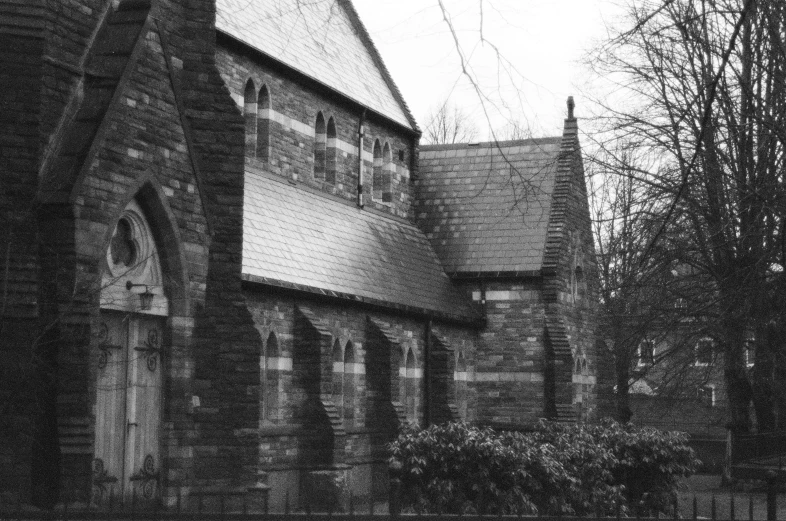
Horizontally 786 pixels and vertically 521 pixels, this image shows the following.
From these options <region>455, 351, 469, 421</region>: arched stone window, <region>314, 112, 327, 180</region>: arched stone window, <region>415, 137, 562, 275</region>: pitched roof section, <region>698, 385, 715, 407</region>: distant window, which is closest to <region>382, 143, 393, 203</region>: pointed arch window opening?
<region>415, 137, 562, 275</region>: pitched roof section

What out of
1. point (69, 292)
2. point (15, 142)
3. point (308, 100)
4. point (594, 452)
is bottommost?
point (594, 452)

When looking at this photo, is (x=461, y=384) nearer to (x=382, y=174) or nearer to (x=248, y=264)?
(x=382, y=174)

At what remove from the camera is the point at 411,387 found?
31422 mm

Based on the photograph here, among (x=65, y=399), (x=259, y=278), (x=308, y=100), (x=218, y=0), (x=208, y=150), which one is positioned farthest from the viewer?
(x=308, y=100)

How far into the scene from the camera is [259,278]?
23984 millimetres

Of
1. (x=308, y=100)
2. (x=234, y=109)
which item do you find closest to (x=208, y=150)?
(x=234, y=109)

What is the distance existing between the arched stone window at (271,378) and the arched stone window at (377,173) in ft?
32.0

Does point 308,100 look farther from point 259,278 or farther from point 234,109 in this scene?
point 234,109

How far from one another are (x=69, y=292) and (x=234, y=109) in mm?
4213

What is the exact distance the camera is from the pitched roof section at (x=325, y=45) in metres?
27.3

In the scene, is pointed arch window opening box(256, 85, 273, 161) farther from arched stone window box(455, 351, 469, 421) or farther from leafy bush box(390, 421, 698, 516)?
leafy bush box(390, 421, 698, 516)

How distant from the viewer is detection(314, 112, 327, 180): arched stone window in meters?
30.8

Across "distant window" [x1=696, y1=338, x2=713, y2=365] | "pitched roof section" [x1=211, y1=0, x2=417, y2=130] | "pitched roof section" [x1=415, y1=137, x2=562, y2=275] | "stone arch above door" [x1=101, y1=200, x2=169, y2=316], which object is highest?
"pitched roof section" [x1=211, y1=0, x2=417, y2=130]

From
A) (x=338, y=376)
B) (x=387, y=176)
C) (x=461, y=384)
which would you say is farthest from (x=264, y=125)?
(x=461, y=384)
